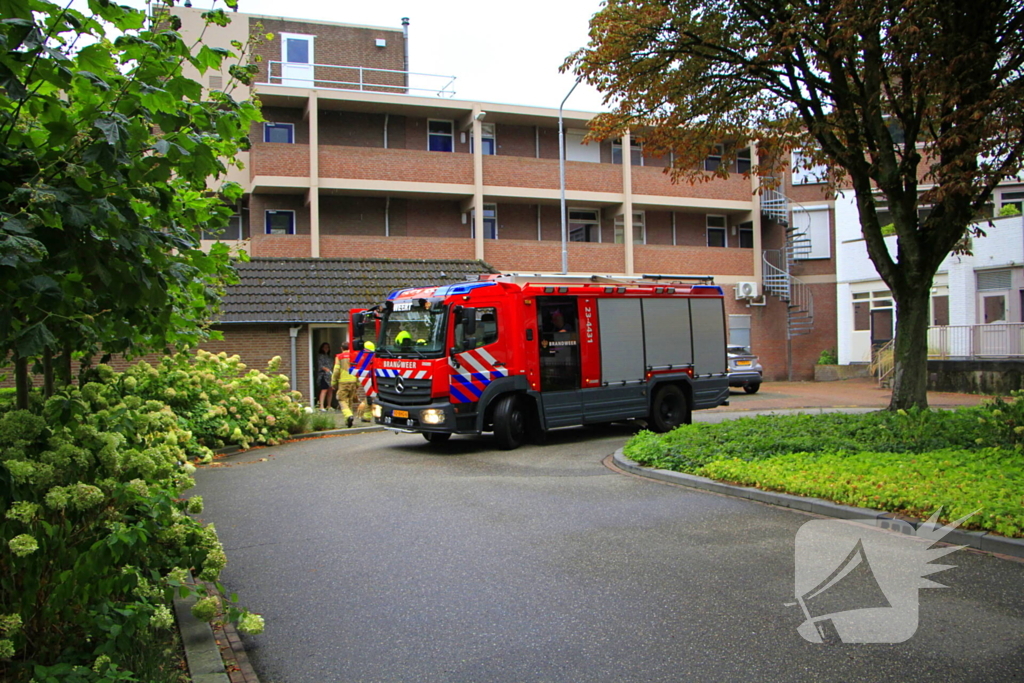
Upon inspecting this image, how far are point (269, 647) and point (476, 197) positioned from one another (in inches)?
988

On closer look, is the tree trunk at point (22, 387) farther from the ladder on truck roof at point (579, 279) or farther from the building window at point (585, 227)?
the building window at point (585, 227)

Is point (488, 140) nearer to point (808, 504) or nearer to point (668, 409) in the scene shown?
point (668, 409)

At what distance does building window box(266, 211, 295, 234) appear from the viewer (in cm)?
2864

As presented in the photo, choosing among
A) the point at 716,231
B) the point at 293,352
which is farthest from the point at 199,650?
the point at 716,231

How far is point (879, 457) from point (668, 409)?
6.26 meters

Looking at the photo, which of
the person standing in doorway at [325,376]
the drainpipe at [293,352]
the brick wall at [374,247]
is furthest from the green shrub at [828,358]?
the drainpipe at [293,352]

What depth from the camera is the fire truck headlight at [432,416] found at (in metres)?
13.3

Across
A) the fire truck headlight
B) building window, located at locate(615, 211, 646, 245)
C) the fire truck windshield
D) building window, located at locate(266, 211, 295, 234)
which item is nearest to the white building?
building window, located at locate(615, 211, 646, 245)

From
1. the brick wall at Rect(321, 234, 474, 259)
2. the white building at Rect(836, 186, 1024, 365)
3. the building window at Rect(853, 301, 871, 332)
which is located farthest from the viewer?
the building window at Rect(853, 301, 871, 332)

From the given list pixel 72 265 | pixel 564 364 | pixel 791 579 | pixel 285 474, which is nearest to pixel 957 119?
pixel 564 364

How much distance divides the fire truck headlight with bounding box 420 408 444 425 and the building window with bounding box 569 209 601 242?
20081 millimetres

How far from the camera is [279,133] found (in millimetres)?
29359

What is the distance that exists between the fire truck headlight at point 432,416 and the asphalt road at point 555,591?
2.99m

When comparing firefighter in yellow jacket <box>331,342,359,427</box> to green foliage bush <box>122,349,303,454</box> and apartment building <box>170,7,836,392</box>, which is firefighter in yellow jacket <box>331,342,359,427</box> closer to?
green foliage bush <box>122,349,303,454</box>
